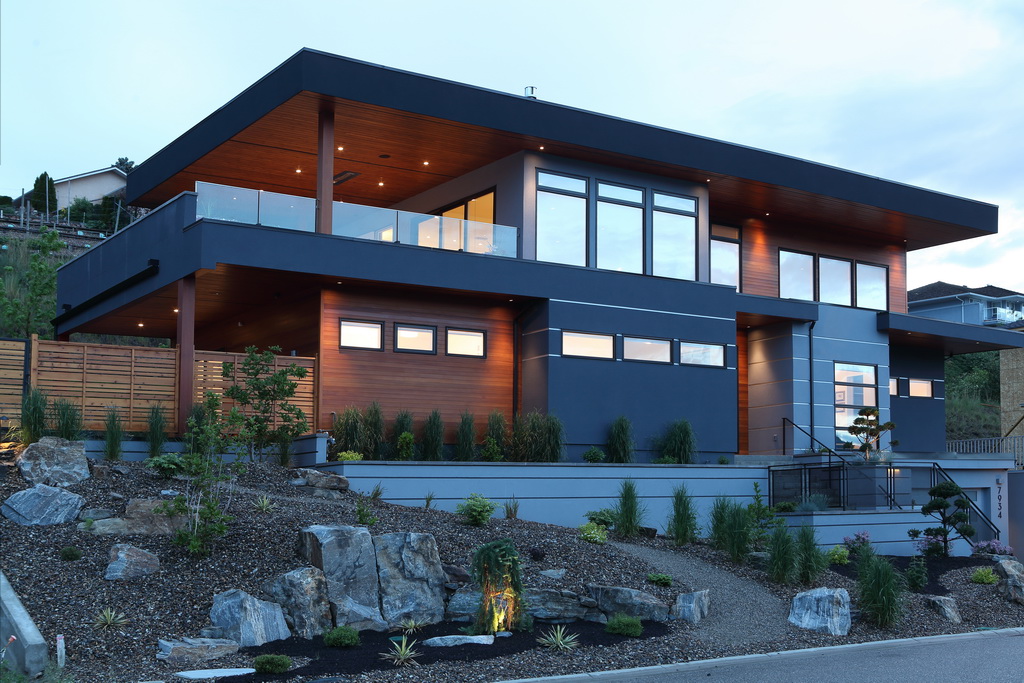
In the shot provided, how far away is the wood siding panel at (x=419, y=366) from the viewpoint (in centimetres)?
2005

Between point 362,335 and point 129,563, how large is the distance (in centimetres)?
941

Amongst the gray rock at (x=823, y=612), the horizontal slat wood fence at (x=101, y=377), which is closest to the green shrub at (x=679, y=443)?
the gray rock at (x=823, y=612)

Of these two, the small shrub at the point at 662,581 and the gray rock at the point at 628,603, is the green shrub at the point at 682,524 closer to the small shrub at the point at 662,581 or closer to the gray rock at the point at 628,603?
the small shrub at the point at 662,581

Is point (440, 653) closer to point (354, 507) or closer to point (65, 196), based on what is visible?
point (354, 507)

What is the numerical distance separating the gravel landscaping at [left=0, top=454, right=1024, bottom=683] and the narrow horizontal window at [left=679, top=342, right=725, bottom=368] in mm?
7030

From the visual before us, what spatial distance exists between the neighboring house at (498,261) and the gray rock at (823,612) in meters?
8.47

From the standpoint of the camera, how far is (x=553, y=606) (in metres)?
12.4

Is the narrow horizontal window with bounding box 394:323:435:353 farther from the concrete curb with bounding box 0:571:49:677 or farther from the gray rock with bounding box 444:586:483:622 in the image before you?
the concrete curb with bounding box 0:571:49:677

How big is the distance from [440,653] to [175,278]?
37.8 feet

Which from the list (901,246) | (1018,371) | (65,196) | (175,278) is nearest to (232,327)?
(175,278)

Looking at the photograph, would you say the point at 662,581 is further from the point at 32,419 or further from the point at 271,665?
the point at 32,419

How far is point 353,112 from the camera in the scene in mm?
19500

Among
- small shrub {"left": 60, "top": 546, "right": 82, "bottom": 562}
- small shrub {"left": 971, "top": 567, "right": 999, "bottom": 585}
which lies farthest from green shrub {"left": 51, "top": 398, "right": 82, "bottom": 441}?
small shrub {"left": 971, "top": 567, "right": 999, "bottom": 585}

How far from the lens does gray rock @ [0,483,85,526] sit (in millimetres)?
12555
